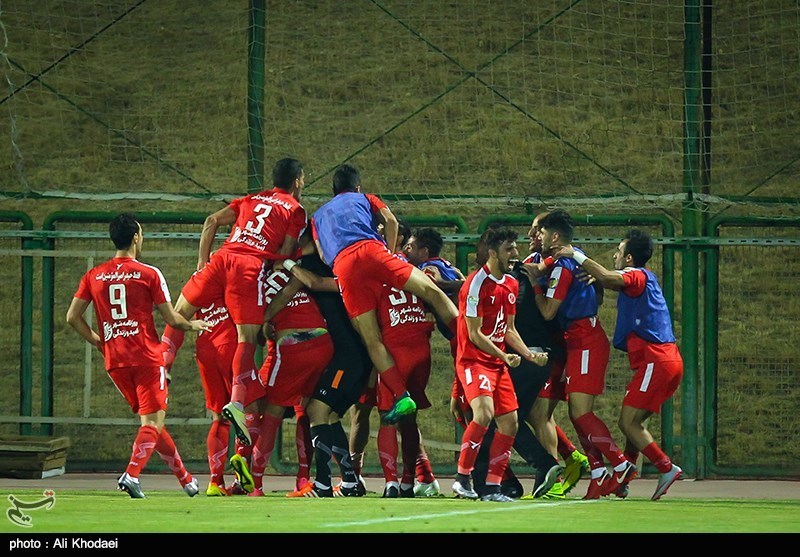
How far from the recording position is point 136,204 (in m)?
14.6

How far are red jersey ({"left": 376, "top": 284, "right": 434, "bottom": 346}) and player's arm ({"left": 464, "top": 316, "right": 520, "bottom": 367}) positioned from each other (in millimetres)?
723

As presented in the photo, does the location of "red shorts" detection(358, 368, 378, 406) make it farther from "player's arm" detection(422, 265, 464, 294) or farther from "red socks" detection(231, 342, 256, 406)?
"red socks" detection(231, 342, 256, 406)

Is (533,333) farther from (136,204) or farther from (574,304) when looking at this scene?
(136,204)

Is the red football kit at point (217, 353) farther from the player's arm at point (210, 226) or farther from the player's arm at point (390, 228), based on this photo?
the player's arm at point (390, 228)

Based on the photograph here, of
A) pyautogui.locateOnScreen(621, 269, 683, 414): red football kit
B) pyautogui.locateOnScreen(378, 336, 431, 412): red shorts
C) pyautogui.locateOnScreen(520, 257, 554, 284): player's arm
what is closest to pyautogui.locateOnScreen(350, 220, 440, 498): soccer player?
pyautogui.locateOnScreen(378, 336, 431, 412): red shorts

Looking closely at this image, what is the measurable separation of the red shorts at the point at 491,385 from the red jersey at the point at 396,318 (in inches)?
22.3

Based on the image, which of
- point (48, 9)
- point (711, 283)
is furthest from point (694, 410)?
point (48, 9)

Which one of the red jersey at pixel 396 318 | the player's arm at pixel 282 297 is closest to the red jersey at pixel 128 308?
the player's arm at pixel 282 297

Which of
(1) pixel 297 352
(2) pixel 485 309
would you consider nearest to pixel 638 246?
(2) pixel 485 309

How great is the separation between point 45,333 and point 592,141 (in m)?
5.80

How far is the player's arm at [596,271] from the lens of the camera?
9711mm

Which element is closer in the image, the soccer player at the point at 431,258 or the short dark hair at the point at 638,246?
the short dark hair at the point at 638,246

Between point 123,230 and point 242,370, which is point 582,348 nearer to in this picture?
point 242,370

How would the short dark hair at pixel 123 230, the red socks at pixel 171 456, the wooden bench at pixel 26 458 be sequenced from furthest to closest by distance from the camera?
the wooden bench at pixel 26 458 < the red socks at pixel 171 456 < the short dark hair at pixel 123 230
